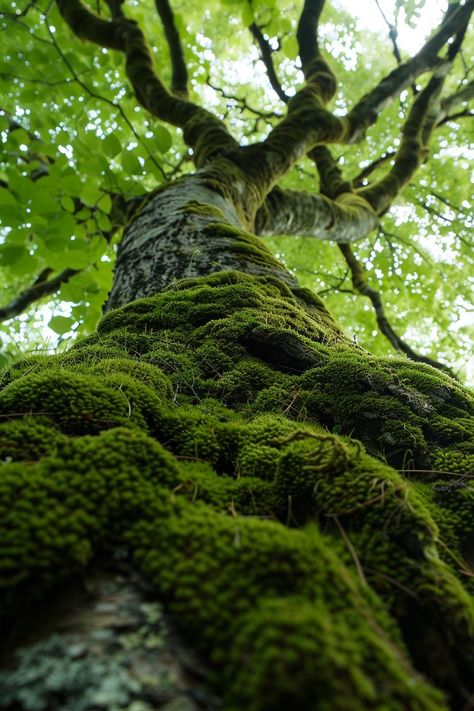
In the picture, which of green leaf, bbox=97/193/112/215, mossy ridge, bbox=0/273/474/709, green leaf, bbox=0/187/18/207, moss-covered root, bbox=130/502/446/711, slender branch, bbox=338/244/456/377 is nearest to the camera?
moss-covered root, bbox=130/502/446/711

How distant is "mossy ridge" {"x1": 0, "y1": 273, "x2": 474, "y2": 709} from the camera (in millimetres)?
781

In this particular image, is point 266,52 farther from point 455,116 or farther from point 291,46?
point 291,46

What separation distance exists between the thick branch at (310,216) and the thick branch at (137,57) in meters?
1.23

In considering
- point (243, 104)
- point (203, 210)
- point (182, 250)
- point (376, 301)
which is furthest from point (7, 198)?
point (243, 104)

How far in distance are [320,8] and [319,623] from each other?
901 cm

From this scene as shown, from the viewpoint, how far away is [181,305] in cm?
248

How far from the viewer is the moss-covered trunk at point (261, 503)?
690 mm

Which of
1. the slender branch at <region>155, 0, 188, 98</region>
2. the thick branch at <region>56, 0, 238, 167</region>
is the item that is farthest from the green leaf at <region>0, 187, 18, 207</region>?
the slender branch at <region>155, 0, 188, 98</region>

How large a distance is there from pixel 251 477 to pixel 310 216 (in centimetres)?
510

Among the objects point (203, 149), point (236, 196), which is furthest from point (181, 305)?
point (203, 149)

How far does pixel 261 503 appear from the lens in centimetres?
124

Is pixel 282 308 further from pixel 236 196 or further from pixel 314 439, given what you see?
pixel 236 196

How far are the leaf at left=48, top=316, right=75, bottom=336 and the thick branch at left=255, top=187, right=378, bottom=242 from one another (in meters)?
3.16

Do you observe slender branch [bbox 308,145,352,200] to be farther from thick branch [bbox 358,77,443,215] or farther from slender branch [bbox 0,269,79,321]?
slender branch [bbox 0,269,79,321]
